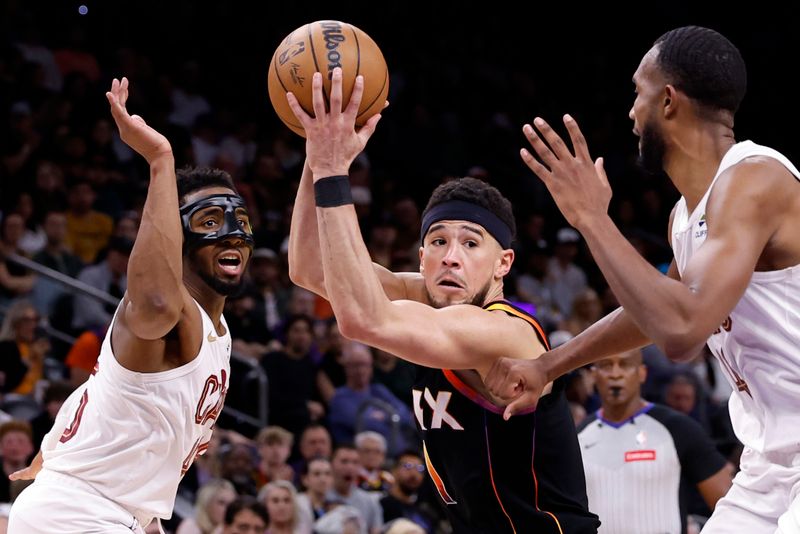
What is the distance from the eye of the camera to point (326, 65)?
13.0 feet

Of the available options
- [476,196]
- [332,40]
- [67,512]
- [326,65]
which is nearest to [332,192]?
[326,65]

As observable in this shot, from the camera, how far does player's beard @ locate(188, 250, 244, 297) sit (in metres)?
4.52

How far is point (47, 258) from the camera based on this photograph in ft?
31.3

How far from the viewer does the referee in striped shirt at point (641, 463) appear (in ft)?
20.4

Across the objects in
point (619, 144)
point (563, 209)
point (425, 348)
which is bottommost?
point (425, 348)

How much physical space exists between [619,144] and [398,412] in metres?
7.44

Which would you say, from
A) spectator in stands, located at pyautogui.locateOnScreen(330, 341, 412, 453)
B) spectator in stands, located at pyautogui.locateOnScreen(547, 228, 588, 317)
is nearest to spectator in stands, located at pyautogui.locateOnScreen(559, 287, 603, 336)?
spectator in stands, located at pyautogui.locateOnScreen(547, 228, 588, 317)

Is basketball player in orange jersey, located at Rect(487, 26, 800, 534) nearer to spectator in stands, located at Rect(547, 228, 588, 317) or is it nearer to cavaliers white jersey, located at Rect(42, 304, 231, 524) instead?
cavaliers white jersey, located at Rect(42, 304, 231, 524)

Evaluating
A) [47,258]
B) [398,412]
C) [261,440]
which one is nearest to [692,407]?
[398,412]

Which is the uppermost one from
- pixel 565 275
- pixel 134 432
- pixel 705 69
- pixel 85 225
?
pixel 565 275

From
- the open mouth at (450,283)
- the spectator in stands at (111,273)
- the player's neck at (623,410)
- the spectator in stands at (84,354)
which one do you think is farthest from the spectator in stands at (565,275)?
the open mouth at (450,283)

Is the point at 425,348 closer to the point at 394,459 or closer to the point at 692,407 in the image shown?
the point at 394,459

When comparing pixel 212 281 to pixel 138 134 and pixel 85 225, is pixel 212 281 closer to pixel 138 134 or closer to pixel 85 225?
pixel 138 134

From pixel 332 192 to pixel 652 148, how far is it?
975 mm
